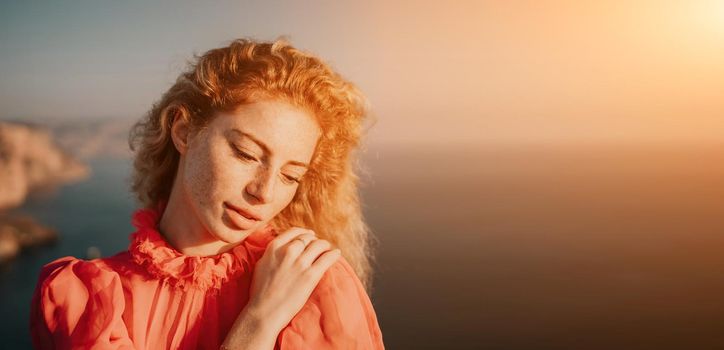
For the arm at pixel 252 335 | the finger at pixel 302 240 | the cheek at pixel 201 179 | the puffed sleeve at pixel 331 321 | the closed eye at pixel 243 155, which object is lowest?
the arm at pixel 252 335

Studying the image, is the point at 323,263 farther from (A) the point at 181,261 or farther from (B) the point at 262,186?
(A) the point at 181,261

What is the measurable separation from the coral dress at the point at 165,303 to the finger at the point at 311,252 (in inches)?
2.1

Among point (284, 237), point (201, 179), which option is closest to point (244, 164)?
point (201, 179)

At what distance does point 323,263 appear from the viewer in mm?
1206

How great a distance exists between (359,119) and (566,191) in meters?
13.9

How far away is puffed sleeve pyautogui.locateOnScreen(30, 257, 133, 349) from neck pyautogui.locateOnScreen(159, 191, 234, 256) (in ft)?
0.57

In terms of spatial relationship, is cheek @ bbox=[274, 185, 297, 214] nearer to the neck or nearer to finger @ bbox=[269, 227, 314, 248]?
finger @ bbox=[269, 227, 314, 248]

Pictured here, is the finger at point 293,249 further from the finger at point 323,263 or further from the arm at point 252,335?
the arm at point 252,335

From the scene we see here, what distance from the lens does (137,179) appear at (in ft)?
5.29

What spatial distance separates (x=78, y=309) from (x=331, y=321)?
62 centimetres

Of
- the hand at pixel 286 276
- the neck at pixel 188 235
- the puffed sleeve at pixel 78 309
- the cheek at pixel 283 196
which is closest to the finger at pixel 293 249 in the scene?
the hand at pixel 286 276

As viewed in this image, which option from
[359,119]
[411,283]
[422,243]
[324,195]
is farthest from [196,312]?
[422,243]

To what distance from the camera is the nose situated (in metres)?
1.18

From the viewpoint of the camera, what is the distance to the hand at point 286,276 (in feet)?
3.67
